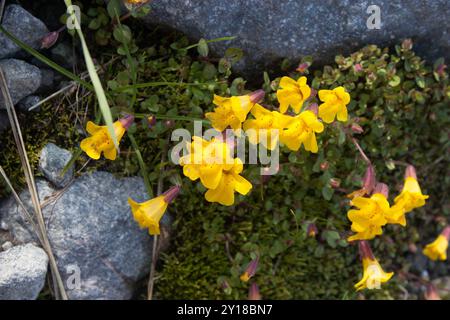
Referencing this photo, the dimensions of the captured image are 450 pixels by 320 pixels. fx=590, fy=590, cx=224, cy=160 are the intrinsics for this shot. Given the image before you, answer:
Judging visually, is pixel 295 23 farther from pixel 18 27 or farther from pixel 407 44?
pixel 18 27

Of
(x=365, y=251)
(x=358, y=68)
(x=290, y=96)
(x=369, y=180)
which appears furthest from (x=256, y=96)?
(x=365, y=251)

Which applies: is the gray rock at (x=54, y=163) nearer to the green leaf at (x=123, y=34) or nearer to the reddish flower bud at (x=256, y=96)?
the green leaf at (x=123, y=34)

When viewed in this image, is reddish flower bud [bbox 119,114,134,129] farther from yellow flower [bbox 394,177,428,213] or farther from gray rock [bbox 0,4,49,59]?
yellow flower [bbox 394,177,428,213]

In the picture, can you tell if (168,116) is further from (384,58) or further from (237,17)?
(384,58)

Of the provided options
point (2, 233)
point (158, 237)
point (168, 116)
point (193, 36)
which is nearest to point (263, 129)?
point (168, 116)

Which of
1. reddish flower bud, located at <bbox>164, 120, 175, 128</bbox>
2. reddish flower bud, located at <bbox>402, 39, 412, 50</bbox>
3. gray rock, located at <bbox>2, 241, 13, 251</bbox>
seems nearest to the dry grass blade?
gray rock, located at <bbox>2, 241, 13, 251</bbox>
